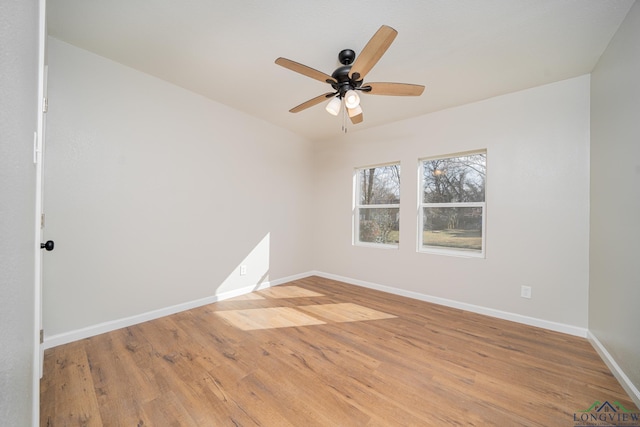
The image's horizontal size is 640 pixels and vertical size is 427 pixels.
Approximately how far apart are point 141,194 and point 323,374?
2.43 m

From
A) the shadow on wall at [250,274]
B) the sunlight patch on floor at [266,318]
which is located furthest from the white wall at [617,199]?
the shadow on wall at [250,274]

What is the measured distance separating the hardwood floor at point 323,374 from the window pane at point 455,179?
1486 mm

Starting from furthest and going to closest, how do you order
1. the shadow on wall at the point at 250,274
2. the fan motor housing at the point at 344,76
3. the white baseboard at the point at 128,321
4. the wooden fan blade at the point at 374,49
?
the shadow on wall at the point at 250,274 < the white baseboard at the point at 128,321 < the fan motor housing at the point at 344,76 < the wooden fan blade at the point at 374,49

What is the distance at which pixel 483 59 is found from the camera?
2199 mm

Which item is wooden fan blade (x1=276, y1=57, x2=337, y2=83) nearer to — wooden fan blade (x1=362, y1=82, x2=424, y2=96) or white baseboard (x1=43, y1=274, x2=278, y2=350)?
wooden fan blade (x1=362, y1=82, x2=424, y2=96)

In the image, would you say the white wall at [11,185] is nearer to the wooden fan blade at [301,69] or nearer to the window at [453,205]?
the wooden fan blade at [301,69]

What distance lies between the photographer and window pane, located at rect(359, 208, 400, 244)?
3.77 meters

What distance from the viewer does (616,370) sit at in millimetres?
1777

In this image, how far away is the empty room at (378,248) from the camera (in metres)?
1.52

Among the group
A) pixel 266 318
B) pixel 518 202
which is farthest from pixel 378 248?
pixel 266 318

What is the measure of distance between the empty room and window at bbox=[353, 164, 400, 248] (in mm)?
109

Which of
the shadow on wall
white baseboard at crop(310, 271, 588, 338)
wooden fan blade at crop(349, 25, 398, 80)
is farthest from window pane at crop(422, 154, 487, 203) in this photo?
the shadow on wall

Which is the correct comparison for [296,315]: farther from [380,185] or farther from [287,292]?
[380,185]

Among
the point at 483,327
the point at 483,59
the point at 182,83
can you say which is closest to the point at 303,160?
the point at 182,83
